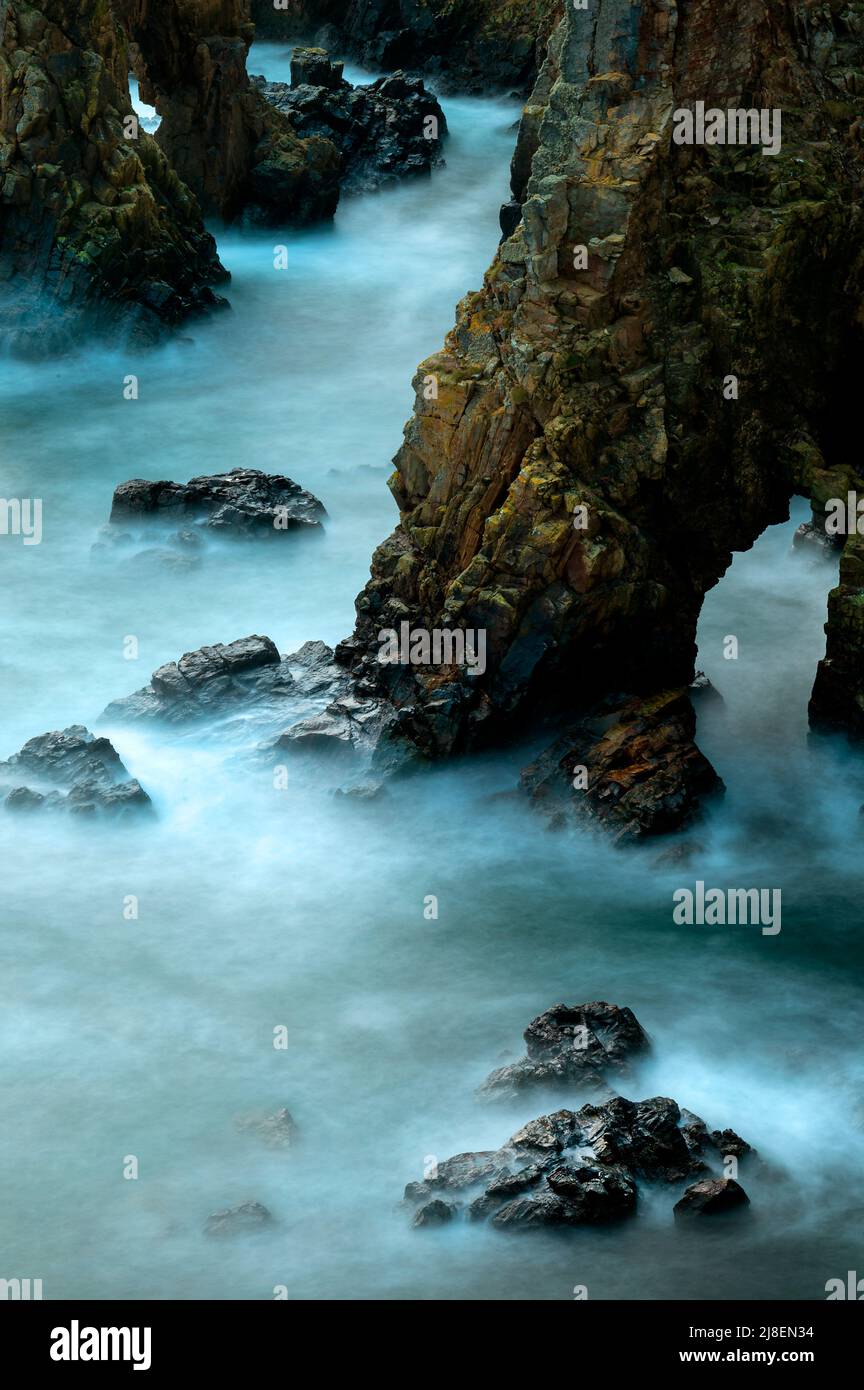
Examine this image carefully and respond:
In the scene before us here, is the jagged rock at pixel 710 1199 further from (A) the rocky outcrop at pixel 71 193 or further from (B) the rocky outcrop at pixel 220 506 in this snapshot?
(A) the rocky outcrop at pixel 71 193

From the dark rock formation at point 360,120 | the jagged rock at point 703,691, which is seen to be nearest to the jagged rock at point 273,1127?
the jagged rock at point 703,691

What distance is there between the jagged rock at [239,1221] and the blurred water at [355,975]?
13 centimetres

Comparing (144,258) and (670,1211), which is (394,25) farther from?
(670,1211)

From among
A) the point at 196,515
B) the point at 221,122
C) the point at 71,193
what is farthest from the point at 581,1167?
the point at 221,122

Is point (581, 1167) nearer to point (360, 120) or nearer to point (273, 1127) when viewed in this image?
point (273, 1127)

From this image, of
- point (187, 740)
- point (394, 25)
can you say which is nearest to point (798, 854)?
point (187, 740)

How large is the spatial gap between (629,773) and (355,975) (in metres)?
4.48

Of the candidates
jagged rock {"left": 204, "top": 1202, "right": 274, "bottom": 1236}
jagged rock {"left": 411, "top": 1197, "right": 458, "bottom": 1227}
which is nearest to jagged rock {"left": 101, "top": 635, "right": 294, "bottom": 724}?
jagged rock {"left": 204, "top": 1202, "right": 274, "bottom": 1236}

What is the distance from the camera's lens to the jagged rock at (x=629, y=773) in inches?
1005

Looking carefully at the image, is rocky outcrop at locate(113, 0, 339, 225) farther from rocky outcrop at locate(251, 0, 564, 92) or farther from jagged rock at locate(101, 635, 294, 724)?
jagged rock at locate(101, 635, 294, 724)

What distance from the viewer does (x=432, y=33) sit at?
62.4m

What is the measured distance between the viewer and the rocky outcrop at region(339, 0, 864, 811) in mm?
25641

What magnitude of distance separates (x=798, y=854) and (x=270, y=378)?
19.7 meters

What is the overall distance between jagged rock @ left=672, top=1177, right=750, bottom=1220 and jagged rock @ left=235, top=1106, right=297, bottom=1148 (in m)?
3.82
